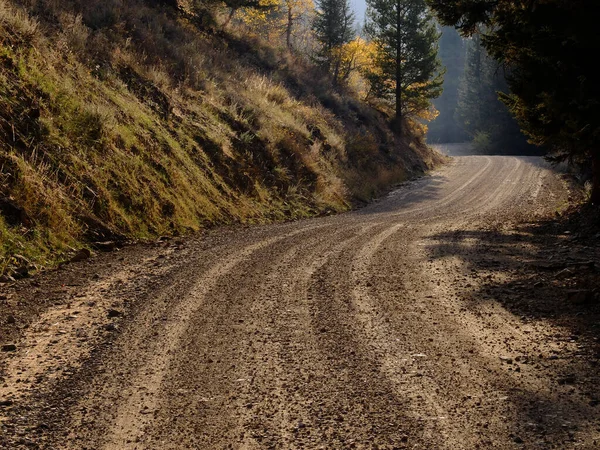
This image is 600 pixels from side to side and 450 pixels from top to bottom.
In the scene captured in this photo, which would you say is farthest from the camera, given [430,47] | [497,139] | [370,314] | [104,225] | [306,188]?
[497,139]

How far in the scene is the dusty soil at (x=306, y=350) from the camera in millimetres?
3836

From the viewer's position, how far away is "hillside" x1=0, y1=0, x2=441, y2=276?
9.84 meters

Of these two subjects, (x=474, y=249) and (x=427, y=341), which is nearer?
(x=427, y=341)

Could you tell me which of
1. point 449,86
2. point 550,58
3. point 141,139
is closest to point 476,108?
point 449,86

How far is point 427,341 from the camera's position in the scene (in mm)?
5539

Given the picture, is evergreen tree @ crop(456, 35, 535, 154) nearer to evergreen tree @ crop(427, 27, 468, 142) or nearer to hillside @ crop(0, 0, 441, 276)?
evergreen tree @ crop(427, 27, 468, 142)

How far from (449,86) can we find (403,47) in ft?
285

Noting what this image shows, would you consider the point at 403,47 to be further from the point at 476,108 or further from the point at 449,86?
the point at 449,86

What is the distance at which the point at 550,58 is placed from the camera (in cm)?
1053

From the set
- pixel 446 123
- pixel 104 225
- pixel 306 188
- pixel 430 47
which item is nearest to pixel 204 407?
pixel 104 225

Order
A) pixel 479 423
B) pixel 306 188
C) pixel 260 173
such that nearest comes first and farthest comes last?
1. pixel 479 423
2. pixel 260 173
3. pixel 306 188

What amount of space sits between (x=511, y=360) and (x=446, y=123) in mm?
108983

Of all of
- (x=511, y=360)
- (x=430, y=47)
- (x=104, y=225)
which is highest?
(x=430, y=47)

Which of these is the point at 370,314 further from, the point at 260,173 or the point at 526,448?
the point at 260,173
